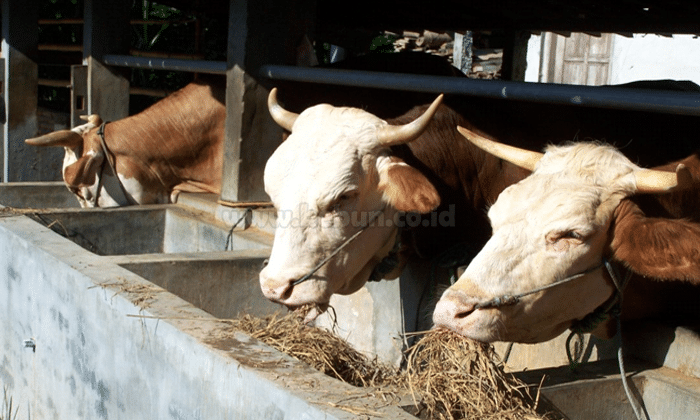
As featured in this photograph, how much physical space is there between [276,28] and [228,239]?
137cm

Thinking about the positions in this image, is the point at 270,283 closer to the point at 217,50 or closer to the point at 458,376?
the point at 458,376

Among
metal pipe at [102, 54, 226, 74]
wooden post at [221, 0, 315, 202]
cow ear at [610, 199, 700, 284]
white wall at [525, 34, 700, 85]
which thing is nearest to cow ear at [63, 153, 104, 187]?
metal pipe at [102, 54, 226, 74]

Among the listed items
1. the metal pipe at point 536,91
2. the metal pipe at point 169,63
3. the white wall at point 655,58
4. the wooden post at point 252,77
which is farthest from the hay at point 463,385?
Answer: the white wall at point 655,58

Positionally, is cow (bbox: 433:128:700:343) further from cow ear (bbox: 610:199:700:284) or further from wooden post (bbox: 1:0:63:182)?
wooden post (bbox: 1:0:63:182)

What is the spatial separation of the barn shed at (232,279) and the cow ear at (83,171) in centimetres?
43

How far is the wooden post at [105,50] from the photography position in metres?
7.30

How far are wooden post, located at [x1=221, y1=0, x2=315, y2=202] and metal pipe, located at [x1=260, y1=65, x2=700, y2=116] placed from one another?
1.79 feet

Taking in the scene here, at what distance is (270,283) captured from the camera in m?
3.46

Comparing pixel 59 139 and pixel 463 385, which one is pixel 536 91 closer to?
pixel 463 385

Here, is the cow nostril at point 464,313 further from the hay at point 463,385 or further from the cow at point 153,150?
the cow at point 153,150

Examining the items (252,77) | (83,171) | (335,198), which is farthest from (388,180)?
(83,171)

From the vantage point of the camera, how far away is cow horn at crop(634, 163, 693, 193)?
281 centimetres

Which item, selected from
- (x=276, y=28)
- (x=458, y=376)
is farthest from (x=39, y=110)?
(x=458, y=376)

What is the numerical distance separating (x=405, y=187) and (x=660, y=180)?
3.73 feet
